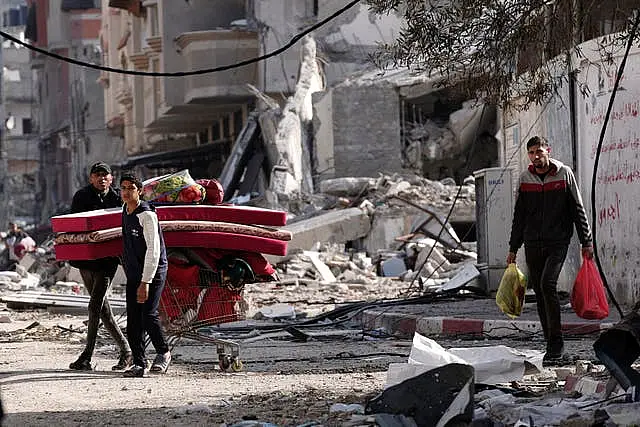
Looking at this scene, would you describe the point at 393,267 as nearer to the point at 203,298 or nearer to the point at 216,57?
the point at 203,298

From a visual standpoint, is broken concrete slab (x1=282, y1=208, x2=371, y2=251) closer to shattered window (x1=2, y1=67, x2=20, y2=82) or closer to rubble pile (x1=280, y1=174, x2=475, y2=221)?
rubble pile (x1=280, y1=174, x2=475, y2=221)

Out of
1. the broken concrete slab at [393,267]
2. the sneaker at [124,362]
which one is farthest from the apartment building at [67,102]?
the sneaker at [124,362]

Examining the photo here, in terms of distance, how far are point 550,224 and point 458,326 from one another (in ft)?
12.6

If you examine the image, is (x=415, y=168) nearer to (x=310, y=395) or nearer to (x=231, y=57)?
(x=231, y=57)

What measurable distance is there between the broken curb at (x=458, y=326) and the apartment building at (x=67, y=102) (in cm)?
5992

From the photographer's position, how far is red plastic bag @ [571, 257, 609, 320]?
424 inches

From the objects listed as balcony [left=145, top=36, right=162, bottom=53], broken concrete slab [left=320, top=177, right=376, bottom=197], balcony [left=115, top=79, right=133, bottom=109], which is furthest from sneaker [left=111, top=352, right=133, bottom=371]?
balcony [left=115, top=79, right=133, bottom=109]

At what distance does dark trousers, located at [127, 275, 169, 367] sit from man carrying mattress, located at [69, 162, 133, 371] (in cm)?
67

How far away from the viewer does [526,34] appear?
30.5 ft

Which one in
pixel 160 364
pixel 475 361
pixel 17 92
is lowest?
pixel 160 364

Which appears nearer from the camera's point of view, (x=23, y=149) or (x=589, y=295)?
(x=589, y=295)

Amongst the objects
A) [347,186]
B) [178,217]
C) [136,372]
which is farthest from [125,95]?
[136,372]

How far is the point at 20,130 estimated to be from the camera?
402 feet

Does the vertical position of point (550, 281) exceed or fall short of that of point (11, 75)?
it falls short
